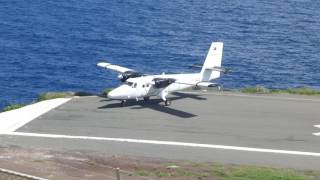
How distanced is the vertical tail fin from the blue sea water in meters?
23.9

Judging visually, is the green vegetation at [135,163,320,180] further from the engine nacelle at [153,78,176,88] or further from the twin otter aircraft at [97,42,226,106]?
the engine nacelle at [153,78,176,88]

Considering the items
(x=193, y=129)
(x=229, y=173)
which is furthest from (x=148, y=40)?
(x=229, y=173)

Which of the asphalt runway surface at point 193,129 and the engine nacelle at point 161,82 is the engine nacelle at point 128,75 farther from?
the engine nacelle at point 161,82

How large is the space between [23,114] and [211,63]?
12.7 metres

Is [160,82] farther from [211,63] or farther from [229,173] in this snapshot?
[229,173]

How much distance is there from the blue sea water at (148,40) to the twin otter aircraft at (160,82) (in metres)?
23.5

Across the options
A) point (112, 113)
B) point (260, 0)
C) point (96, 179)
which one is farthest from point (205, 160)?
point (260, 0)

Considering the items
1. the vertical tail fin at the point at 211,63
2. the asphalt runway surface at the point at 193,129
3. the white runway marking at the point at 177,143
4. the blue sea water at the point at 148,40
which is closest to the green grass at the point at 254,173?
the asphalt runway surface at the point at 193,129

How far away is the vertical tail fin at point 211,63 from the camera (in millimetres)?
44812

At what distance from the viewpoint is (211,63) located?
1779 inches

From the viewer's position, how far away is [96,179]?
27281 millimetres

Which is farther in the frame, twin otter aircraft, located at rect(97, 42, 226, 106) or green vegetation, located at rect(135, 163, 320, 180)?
twin otter aircraft, located at rect(97, 42, 226, 106)

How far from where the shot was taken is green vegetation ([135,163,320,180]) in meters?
28.5

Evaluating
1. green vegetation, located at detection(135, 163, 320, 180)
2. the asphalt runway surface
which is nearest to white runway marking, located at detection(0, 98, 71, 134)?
the asphalt runway surface
